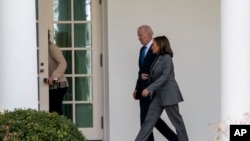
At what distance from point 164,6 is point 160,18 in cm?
18

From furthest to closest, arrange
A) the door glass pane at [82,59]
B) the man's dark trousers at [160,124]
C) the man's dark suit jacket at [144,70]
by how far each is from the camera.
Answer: the door glass pane at [82,59] < the man's dark trousers at [160,124] < the man's dark suit jacket at [144,70]

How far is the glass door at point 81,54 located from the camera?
9.78m

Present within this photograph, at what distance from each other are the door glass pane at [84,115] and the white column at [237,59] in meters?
3.49

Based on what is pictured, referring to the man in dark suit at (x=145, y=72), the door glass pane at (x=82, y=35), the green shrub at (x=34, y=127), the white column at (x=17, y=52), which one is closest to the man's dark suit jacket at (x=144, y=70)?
the man in dark suit at (x=145, y=72)

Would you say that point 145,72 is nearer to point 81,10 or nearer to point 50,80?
point 50,80

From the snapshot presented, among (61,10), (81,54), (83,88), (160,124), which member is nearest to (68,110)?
(83,88)

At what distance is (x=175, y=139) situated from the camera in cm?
877

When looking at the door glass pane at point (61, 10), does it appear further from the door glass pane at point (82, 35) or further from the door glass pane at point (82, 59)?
the door glass pane at point (82, 59)

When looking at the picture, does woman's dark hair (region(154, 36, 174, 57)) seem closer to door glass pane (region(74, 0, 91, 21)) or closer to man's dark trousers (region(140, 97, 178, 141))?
man's dark trousers (region(140, 97, 178, 141))

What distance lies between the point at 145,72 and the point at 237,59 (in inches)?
86.9

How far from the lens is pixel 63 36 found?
32.2ft

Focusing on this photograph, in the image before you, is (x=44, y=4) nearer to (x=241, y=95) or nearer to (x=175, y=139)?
(x=175, y=139)

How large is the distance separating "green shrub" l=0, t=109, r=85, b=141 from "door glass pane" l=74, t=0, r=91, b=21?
3.49 meters

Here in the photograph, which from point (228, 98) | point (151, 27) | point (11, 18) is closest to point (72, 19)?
point (151, 27)
